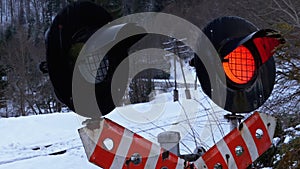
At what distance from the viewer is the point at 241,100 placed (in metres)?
1.69

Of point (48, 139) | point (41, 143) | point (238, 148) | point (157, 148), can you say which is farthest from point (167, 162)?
point (48, 139)

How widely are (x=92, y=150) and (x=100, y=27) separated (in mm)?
429

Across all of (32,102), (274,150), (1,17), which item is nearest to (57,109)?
(32,102)

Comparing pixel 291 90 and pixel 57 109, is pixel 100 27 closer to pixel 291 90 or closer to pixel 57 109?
pixel 291 90

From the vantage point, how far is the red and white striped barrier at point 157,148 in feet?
4.67

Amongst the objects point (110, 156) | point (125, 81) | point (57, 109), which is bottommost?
point (57, 109)

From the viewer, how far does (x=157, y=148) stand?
1610mm

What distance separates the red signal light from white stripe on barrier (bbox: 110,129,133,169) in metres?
0.47

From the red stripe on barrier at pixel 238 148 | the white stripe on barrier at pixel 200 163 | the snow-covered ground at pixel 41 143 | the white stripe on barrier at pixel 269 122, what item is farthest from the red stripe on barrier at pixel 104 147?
the snow-covered ground at pixel 41 143

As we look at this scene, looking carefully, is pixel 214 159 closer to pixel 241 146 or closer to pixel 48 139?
pixel 241 146

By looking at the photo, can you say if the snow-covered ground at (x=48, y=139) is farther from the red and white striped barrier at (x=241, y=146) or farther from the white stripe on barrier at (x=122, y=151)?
the white stripe on barrier at (x=122, y=151)

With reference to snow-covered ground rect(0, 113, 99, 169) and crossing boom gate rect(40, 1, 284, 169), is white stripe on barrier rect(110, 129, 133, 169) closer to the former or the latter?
crossing boom gate rect(40, 1, 284, 169)

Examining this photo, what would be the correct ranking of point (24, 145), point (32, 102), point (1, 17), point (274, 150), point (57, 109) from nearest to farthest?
1. point (274, 150)
2. point (24, 145)
3. point (57, 109)
4. point (32, 102)
5. point (1, 17)

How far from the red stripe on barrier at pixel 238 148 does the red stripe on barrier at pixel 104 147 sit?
51 centimetres
